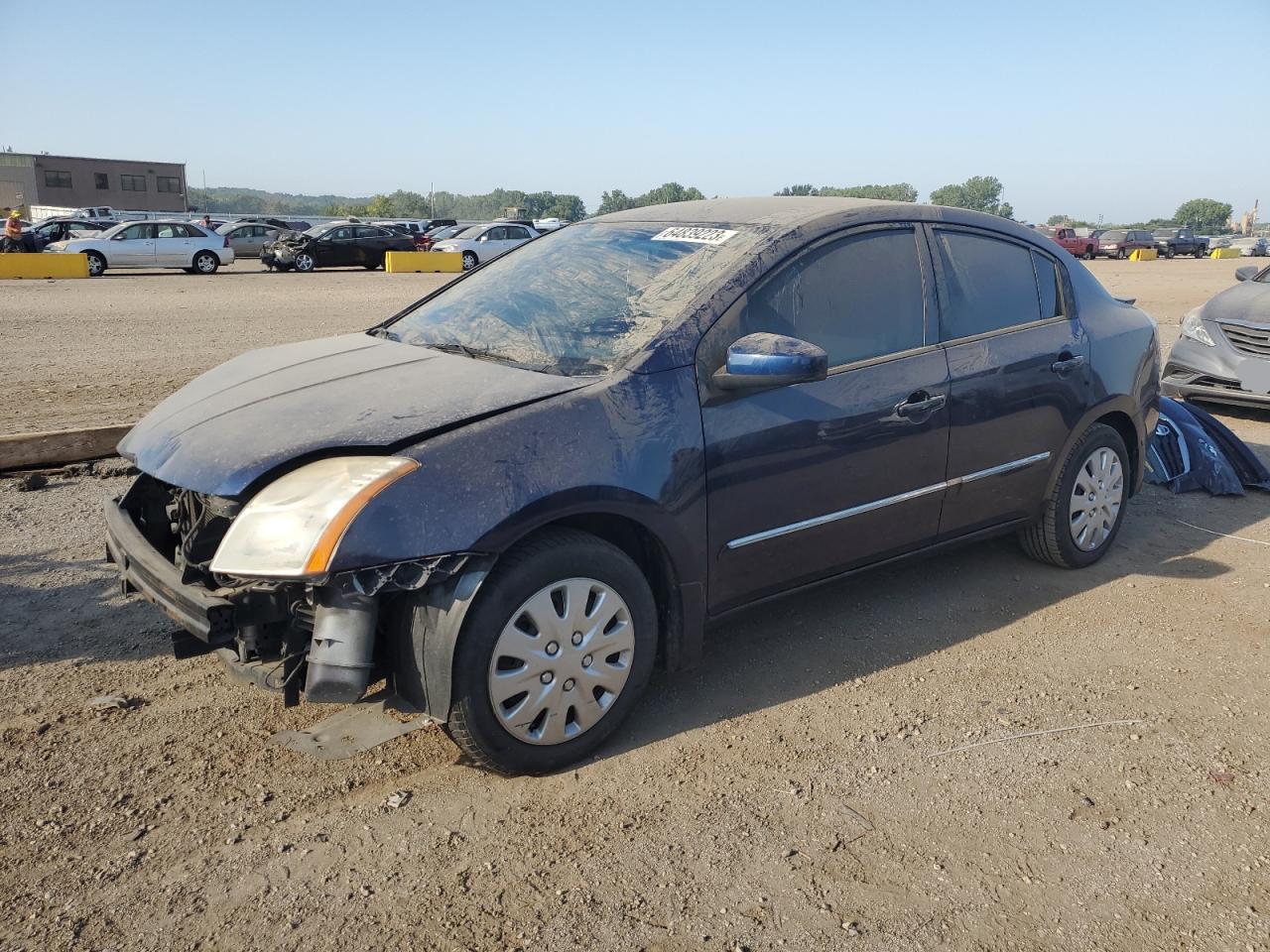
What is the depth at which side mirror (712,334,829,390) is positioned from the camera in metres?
3.37

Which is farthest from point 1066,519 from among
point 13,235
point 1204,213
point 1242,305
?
point 1204,213

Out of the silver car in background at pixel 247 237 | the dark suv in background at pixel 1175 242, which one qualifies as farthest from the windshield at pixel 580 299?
the dark suv in background at pixel 1175 242

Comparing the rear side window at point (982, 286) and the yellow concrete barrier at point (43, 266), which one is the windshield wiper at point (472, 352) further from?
the yellow concrete barrier at point (43, 266)

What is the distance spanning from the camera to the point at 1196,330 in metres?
8.74

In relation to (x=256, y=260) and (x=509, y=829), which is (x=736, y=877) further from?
(x=256, y=260)

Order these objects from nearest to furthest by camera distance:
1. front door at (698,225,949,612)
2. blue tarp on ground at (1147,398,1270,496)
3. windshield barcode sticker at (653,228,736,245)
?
front door at (698,225,949,612), windshield barcode sticker at (653,228,736,245), blue tarp on ground at (1147,398,1270,496)

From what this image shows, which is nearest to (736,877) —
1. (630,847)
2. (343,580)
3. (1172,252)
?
(630,847)

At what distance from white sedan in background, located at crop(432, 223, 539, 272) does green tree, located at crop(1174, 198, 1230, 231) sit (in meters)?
135

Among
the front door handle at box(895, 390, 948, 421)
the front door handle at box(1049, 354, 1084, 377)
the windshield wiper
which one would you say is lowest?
the front door handle at box(895, 390, 948, 421)

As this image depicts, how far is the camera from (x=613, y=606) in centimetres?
321

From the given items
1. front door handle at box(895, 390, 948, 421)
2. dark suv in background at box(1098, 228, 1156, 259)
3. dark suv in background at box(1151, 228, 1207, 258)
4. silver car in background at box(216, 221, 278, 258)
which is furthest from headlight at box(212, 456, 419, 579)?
dark suv in background at box(1151, 228, 1207, 258)

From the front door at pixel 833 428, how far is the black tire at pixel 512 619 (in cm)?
39

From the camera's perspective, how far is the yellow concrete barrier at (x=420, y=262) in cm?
3019

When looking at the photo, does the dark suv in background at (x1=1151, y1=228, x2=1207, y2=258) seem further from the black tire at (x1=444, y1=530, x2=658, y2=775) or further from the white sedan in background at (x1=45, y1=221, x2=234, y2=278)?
the black tire at (x1=444, y1=530, x2=658, y2=775)
